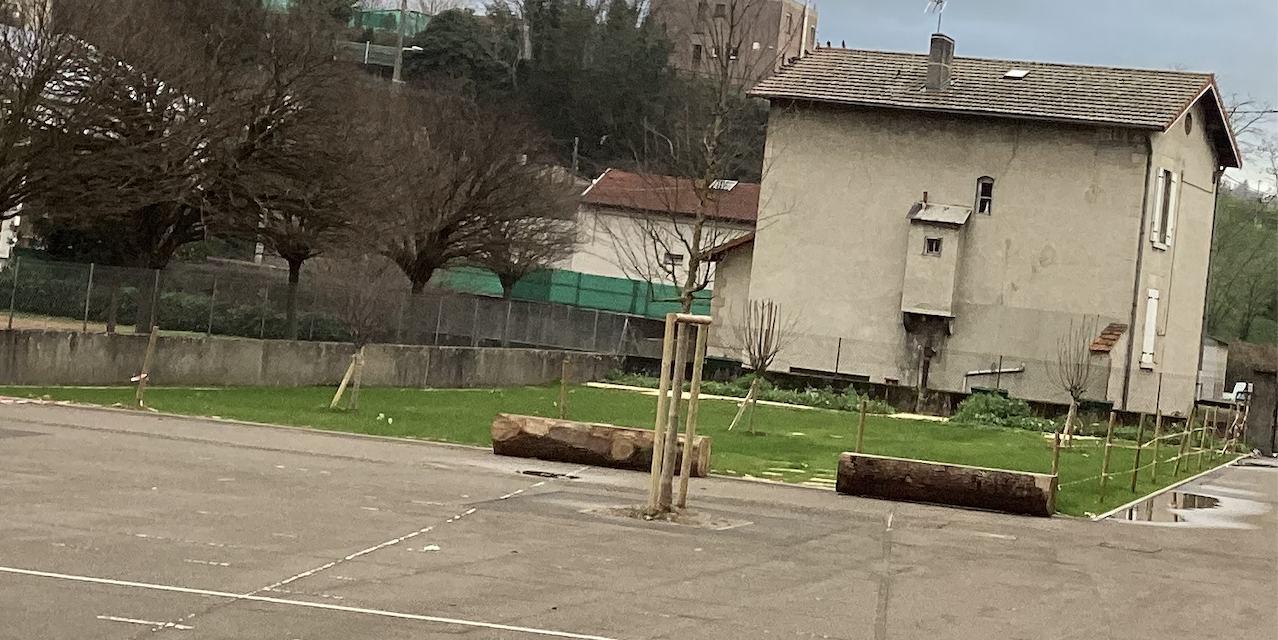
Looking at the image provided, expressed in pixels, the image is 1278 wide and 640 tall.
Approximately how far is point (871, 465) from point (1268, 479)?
15823mm

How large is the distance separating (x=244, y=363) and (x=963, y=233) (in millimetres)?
24093

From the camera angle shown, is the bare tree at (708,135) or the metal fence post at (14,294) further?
the bare tree at (708,135)

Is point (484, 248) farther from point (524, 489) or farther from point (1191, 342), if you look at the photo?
point (524, 489)

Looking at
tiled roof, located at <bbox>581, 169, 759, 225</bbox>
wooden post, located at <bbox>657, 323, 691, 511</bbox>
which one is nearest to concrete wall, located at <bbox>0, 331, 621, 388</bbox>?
wooden post, located at <bbox>657, 323, 691, 511</bbox>

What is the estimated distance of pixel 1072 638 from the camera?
409 inches

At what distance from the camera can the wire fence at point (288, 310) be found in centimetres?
3238

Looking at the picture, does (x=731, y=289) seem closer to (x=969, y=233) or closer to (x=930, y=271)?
(x=930, y=271)

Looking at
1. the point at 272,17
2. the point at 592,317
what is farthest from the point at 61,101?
the point at 592,317

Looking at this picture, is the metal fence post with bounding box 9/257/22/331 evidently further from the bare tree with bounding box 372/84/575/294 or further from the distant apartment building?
the distant apartment building

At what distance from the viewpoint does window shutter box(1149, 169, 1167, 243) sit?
4741 centimetres

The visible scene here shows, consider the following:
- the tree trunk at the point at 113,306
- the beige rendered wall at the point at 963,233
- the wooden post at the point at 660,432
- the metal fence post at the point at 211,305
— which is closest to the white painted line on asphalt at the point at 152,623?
the wooden post at the point at 660,432

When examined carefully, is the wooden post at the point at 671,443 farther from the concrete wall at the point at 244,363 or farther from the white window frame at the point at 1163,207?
the white window frame at the point at 1163,207

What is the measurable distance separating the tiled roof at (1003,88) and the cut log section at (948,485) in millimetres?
29399

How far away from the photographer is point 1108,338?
4584 cm
